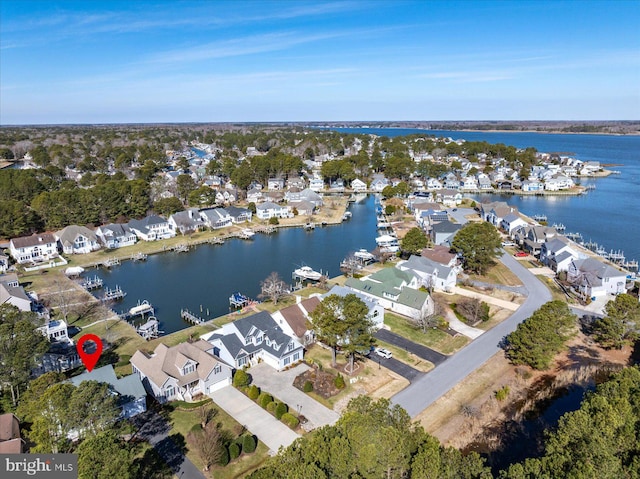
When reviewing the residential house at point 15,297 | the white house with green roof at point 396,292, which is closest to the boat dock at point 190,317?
the residential house at point 15,297

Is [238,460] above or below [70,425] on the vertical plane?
below

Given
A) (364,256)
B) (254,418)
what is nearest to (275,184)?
(364,256)

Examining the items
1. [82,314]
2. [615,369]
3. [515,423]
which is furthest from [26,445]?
[615,369]

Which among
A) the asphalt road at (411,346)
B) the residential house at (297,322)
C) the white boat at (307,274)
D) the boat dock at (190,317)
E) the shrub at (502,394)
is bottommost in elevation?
the boat dock at (190,317)

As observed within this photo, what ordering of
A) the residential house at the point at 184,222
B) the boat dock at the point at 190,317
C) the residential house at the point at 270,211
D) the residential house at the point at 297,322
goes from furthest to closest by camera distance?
1. the residential house at the point at 270,211
2. the residential house at the point at 184,222
3. the boat dock at the point at 190,317
4. the residential house at the point at 297,322

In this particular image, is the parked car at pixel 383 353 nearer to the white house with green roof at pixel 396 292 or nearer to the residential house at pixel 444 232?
the white house with green roof at pixel 396 292

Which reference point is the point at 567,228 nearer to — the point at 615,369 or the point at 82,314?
the point at 615,369

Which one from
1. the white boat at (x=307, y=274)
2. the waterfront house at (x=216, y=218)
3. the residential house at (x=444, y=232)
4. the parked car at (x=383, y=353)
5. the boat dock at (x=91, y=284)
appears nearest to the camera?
the parked car at (x=383, y=353)
